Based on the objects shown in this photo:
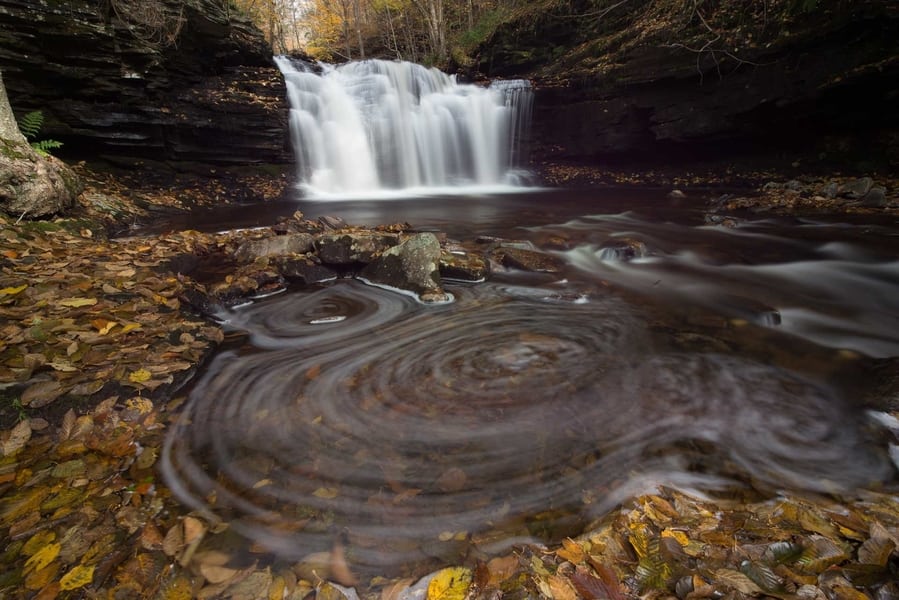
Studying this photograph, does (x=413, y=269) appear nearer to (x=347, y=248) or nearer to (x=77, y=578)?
(x=347, y=248)

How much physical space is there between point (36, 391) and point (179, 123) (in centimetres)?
1107

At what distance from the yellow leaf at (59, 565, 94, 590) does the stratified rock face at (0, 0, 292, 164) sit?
39.2ft

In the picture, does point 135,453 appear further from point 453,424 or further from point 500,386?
point 500,386

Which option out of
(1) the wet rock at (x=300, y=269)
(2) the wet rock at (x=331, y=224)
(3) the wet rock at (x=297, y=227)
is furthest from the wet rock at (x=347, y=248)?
(2) the wet rock at (x=331, y=224)

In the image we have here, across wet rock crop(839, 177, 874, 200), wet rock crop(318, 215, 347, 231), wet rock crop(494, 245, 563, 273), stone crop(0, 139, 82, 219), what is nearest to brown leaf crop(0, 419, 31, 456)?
stone crop(0, 139, 82, 219)

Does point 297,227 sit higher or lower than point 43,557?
higher

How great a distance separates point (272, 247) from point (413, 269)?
1990 mm

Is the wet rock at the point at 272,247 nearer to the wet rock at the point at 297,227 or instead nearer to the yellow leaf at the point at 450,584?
the wet rock at the point at 297,227

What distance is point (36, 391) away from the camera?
91.0 inches

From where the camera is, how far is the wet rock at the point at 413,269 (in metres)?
4.73

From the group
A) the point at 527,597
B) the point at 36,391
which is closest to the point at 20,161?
the point at 36,391

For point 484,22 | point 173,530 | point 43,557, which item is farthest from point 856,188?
point 484,22

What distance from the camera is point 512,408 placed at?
272 centimetres

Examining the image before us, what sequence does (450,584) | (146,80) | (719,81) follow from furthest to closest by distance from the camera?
(719,81) < (146,80) < (450,584)
